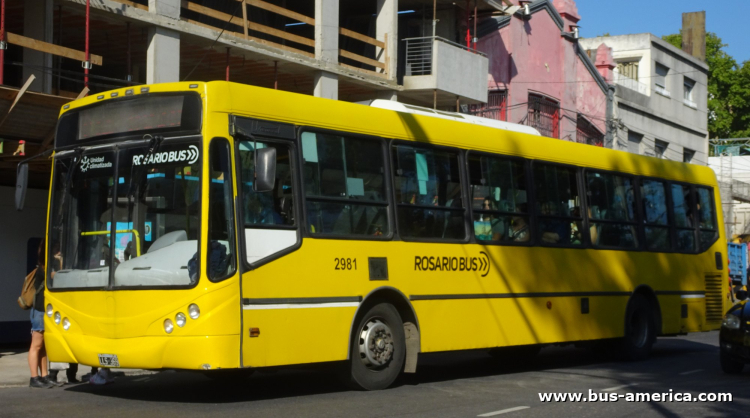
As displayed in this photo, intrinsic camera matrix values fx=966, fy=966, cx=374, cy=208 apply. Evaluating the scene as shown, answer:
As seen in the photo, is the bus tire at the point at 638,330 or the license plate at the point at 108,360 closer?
the license plate at the point at 108,360

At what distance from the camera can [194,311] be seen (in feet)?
29.0

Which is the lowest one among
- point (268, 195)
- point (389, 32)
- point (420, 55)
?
point (268, 195)

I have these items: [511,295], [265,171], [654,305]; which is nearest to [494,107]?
[654,305]

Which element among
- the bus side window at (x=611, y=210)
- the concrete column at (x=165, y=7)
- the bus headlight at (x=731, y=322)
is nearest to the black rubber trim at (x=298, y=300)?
the bus side window at (x=611, y=210)

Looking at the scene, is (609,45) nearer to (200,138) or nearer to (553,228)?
(553,228)

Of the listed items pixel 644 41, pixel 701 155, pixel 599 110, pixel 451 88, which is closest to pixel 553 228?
pixel 451 88

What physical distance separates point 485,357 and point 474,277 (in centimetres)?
452

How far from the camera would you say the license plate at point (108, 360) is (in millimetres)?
9125

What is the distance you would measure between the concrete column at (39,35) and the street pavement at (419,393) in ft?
17.8

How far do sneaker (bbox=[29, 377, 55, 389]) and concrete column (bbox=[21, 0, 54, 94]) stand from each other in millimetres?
6323

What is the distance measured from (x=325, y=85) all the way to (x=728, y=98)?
162ft

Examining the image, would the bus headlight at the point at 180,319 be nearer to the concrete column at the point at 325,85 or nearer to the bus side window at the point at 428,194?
the bus side window at the point at 428,194

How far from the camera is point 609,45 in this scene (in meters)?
41.1
